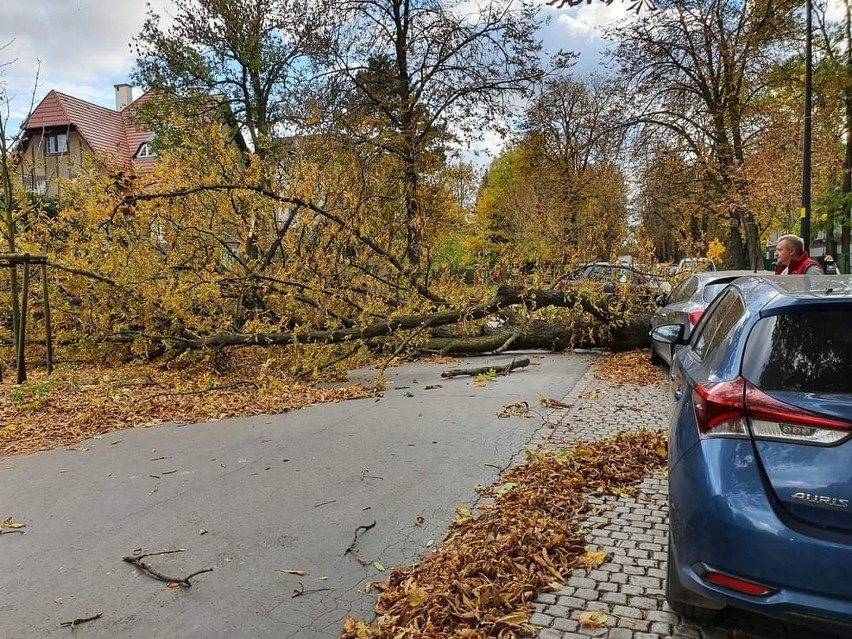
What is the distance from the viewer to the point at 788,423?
2.16m

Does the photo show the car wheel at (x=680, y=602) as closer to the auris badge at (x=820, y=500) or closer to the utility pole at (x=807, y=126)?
the auris badge at (x=820, y=500)

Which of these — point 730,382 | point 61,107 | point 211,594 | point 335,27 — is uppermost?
point 61,107

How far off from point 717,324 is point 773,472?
59.2 inches

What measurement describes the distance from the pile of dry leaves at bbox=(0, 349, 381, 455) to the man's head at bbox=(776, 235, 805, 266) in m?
5.32

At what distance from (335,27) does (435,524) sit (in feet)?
57.2

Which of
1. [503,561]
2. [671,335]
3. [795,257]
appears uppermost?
[795,257]

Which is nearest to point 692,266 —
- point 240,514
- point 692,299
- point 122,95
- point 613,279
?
point 613,279

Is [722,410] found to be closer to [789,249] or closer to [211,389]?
[789,249]

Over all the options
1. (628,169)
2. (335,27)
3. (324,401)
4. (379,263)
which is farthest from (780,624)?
(628,169)

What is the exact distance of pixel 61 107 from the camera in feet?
105

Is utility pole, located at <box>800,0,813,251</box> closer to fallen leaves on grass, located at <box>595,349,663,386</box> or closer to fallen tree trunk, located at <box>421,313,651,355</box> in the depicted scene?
fallen tree trunk, located at <box>421,313,651,355</box>

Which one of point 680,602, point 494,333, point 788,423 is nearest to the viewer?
point 788,423

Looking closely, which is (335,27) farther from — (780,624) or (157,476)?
(780,624)

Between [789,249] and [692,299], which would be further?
[692,299]
